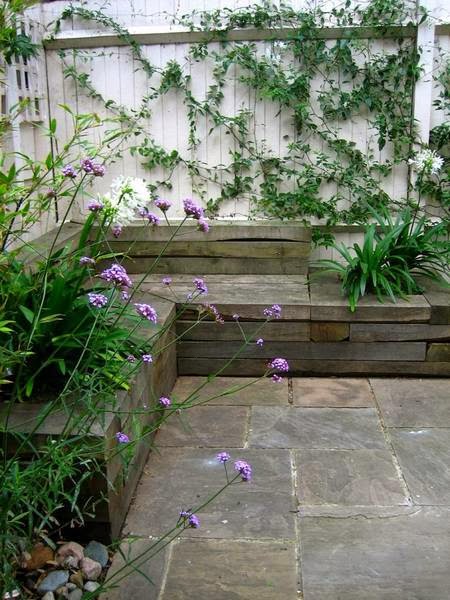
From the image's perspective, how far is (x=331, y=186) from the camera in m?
4.67

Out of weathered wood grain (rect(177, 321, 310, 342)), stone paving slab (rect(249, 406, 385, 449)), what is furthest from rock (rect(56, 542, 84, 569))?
weathered wood grain (rect(177, 321, 310, 342))

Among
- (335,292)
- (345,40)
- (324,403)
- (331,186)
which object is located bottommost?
(324,403)

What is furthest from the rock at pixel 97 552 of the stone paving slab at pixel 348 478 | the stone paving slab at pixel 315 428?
the stone paving slab at pixel 315 428

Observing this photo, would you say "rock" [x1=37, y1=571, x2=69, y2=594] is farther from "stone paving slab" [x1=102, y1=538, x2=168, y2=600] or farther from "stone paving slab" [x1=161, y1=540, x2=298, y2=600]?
"stone paving slab" [x1=161, y1=540, x2=298, y2=600]

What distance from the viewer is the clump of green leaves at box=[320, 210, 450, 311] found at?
155 inches

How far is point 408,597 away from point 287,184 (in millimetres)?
3086

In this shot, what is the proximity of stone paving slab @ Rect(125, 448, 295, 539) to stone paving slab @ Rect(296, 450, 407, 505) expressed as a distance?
77 mm

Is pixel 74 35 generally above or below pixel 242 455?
above

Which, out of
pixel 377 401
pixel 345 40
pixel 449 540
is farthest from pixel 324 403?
pixel 345 40

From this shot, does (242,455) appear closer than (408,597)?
No

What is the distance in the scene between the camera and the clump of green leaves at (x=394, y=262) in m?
3.94

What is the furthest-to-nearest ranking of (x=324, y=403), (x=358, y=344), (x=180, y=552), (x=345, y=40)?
(x=345, y=40)
(x=358, y=344)
(x=324, y=403)
(x=180, y=552)

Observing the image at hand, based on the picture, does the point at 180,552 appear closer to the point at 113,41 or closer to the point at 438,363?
the point at 438,363

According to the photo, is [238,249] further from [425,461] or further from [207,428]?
[425,461]
